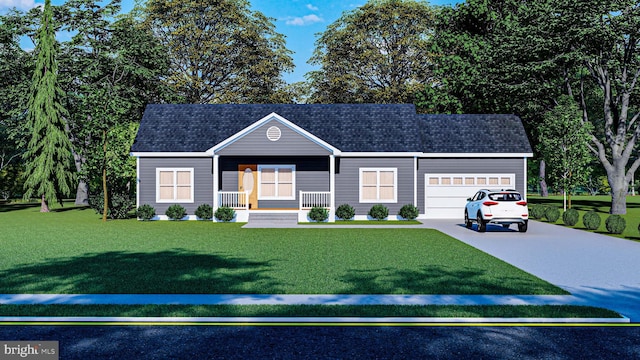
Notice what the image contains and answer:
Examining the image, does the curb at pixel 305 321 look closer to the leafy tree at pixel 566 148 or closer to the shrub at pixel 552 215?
the shrub at pixel 552 215

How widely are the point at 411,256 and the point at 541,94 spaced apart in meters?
25.8

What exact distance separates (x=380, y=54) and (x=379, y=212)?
26511mm

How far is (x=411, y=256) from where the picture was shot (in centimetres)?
1433

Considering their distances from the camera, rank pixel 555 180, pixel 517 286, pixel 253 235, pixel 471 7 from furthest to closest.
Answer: pixel 471 7 → pixel 555 180 → pixel 253 235 → pixel 517 286

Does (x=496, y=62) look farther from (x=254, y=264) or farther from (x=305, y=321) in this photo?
(x=305, y=321)

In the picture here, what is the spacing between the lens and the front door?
29.1 meters

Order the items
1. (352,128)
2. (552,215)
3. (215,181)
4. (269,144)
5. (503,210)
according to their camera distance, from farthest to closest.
A: (352,128) → (552,215) → (269,144) → (215,181) → (503,210)

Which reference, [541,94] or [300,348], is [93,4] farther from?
[300,348]

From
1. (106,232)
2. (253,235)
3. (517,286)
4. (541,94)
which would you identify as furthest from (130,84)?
(517,286)

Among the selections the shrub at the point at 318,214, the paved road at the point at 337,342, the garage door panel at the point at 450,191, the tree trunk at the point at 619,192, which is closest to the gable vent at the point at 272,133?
the shrub at the point at 318,214

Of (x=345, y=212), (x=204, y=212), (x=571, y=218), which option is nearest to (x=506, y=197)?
(x=571, y=218)

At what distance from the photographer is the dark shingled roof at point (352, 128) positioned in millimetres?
29188

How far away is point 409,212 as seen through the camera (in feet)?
91.5

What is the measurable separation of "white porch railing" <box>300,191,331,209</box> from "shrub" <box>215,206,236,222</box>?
3786 mm
